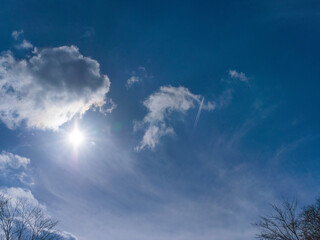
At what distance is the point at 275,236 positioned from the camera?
21.0 m

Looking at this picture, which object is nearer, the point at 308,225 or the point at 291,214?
the point at 308,225

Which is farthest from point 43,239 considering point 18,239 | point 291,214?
point 291,214

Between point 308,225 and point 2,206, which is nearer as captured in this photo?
point 308,225

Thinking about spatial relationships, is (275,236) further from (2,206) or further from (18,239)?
(2,206)

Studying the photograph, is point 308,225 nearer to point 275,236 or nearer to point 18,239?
Answer: point 275,236

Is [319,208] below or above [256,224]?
above

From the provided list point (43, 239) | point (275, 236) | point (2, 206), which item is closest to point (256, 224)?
point (275, 236)

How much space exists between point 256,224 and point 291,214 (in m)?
4.84

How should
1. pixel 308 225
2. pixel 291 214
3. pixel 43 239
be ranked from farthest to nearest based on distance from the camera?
1. pixel 43 239
2. pixel 291 214
3. pixel 308 225

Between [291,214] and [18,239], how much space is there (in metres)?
38.9

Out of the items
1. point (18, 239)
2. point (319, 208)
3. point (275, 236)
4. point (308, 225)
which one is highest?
point (319, 208)

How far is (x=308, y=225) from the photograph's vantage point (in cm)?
2045

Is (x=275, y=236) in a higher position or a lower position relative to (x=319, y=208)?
lower

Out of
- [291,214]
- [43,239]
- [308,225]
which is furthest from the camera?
[43,239]
